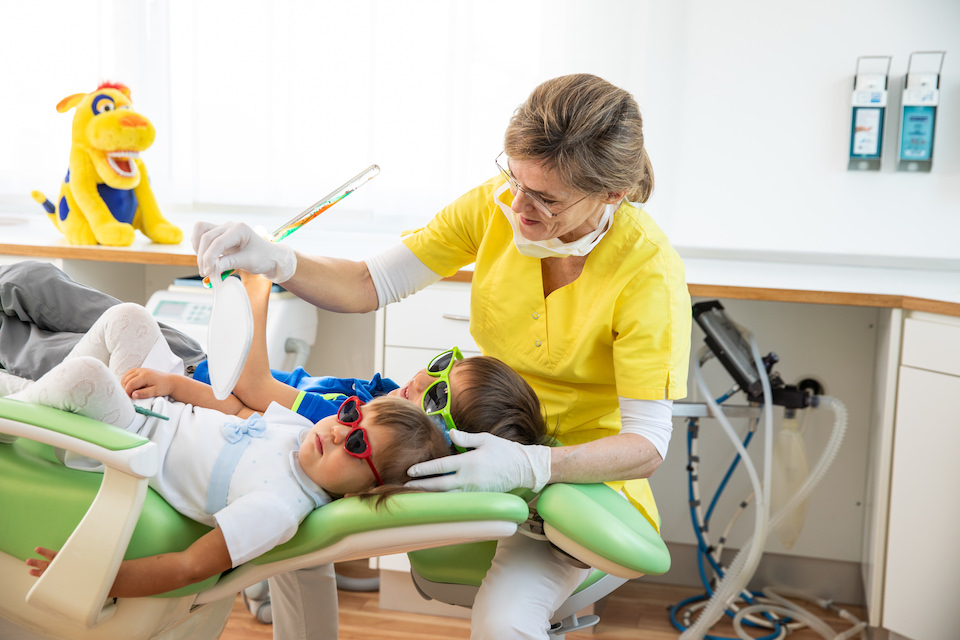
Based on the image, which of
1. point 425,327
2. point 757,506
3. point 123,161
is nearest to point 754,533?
point 757,506

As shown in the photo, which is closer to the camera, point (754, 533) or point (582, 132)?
point (582, 132)

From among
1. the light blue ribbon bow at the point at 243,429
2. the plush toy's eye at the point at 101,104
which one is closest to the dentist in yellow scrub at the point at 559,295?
the light blue ribbon bow at the point at 243,429

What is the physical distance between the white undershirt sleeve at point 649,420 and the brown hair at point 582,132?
32cm

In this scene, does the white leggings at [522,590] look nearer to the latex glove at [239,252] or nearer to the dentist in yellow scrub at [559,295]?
the dentist in yellow scrub at [559,295]

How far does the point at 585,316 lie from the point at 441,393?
0.26 metres

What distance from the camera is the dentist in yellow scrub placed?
1194 millimetres

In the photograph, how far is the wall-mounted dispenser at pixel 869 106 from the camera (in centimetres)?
233

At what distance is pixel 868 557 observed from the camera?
2098mm

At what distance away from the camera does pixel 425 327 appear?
2.10m

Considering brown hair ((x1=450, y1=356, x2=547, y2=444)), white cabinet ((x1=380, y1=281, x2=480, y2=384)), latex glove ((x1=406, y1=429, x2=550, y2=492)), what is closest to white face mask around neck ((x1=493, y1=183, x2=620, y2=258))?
brown hair ((x1=450, y1=356, x2=547, y2=444))

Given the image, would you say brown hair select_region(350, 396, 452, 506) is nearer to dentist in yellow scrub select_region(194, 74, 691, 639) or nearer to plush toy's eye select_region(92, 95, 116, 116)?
dentist in yellow scrub select_region(194, 74, 691, 639)

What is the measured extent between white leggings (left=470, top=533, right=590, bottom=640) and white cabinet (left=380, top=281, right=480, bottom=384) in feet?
2.83

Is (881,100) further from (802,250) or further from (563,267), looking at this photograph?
(563,267)

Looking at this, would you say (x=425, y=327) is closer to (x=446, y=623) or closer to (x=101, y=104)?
(x=446, y=623)
